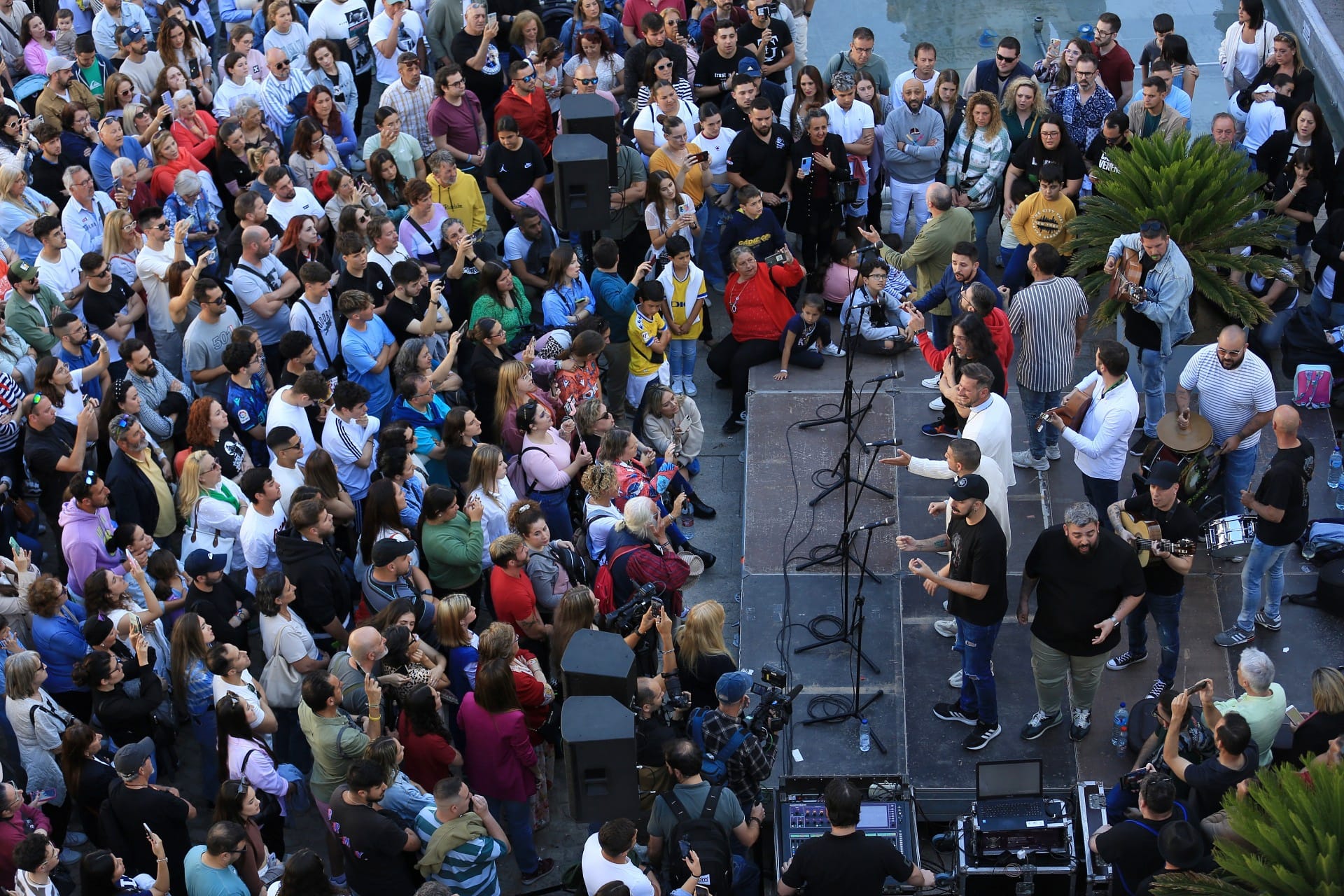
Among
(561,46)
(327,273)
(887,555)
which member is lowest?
(887,555)

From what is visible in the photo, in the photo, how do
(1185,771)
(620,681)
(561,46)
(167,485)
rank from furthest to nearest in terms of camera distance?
(561,46)
(167,485)
(1185,771)
(620,681)

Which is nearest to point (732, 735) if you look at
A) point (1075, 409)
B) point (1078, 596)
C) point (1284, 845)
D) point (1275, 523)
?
point (1078, 596)

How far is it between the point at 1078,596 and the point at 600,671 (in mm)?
2651

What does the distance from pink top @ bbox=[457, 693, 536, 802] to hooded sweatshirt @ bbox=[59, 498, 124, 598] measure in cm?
205

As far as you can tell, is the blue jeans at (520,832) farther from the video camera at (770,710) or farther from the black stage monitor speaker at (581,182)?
the black stage monitor speaker at (581,182)

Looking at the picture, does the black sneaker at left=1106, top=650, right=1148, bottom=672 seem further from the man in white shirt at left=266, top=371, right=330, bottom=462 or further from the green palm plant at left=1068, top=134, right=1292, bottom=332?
the man in white shirt at left=266, top=371, right=330, bottom=462

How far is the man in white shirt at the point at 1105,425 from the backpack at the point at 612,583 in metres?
2.58

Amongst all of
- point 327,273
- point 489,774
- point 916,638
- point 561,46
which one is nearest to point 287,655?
point 489,774

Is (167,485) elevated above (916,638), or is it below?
above

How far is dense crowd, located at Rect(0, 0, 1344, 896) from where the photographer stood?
7.22 m

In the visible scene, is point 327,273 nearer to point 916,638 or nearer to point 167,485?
point 167,485

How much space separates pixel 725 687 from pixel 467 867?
140 cm

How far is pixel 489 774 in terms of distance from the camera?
299 inches

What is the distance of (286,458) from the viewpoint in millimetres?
8398
